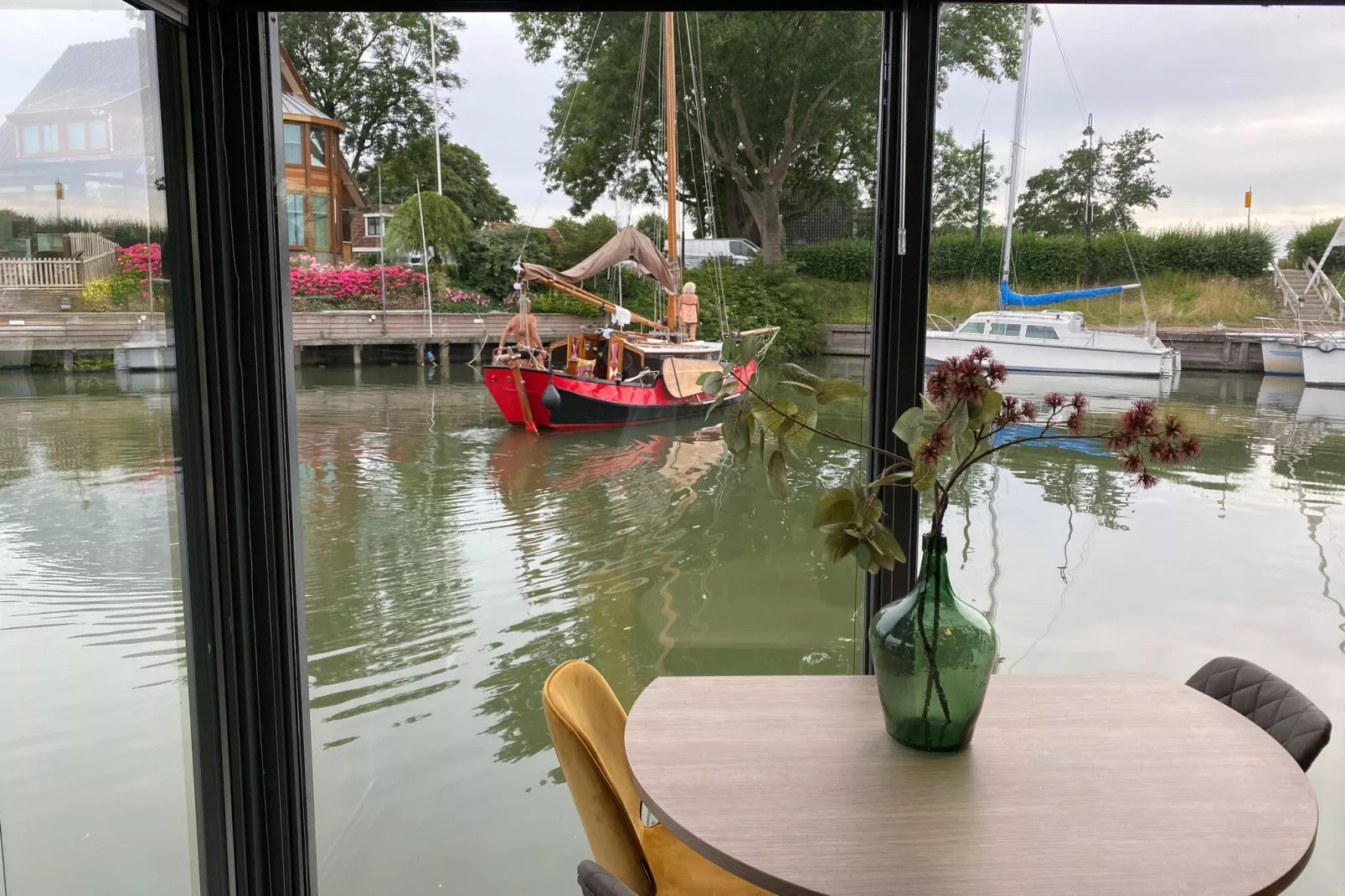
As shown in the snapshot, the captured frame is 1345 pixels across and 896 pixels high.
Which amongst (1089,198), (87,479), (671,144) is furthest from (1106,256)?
(87,479)

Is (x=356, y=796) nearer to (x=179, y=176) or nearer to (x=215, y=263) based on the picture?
(x=215, y=263)

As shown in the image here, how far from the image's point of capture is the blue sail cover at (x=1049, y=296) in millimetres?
1856

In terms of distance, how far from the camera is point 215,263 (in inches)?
63.6

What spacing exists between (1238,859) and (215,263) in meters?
1.72

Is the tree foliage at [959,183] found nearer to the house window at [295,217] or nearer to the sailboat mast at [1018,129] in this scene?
the sailboat mast at [1018,129]

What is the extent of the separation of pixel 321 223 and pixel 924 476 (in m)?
1.23

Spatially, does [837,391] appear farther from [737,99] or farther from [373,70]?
[373,70]

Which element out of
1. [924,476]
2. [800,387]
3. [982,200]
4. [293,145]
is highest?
[293,145]

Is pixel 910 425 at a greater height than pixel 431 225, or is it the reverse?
pixel 431 225

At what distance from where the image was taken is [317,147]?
177 centimetres

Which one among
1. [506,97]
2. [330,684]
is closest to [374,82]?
[506,97]

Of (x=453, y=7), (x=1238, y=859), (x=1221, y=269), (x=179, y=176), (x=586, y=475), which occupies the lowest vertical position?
(x=1238, y=859)

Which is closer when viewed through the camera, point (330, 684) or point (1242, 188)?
point (1242, 188)

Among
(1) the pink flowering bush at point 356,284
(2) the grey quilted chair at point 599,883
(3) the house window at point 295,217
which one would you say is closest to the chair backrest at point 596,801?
(2) the grey quilted chair at point 599,883
